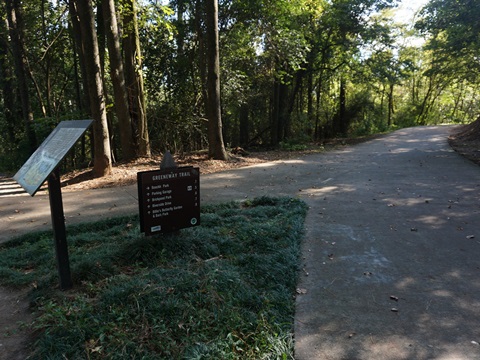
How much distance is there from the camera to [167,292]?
346cm

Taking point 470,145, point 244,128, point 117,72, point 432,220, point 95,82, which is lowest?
point 432,220

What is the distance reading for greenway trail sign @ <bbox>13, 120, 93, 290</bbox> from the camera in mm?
3535

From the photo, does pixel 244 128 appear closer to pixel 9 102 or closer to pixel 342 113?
pixel 342 113

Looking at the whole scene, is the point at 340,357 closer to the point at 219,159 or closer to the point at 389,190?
the point at 389,190

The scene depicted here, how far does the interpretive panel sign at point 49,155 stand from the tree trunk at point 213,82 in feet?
26.1

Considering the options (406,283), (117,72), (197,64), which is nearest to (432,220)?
(406,283)

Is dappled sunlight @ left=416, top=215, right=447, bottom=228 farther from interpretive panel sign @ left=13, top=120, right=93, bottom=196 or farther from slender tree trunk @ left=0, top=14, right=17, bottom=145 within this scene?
slender tree trunk @ left=0, top=14, right=17, bottom=145

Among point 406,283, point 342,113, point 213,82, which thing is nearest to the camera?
point 406,283

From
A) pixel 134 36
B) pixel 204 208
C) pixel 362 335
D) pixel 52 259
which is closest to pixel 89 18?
pixel 134 36

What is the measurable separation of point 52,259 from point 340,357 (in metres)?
3.65

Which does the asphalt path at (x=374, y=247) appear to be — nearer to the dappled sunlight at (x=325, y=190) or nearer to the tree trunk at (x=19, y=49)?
the dappled sunlight at (x=325, y=190)

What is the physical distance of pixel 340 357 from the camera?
9.53 ft

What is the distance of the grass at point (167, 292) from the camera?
2855 mm

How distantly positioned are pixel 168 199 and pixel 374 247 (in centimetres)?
284
